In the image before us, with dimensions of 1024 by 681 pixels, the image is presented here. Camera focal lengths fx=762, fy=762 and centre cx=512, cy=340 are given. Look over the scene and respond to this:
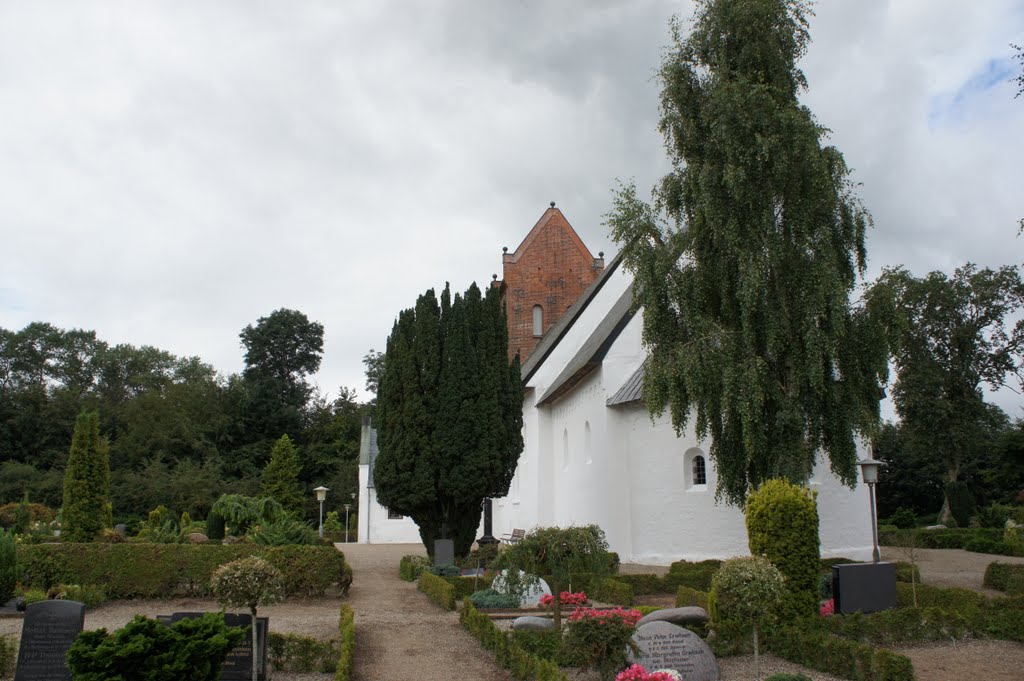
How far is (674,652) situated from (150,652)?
5.31 m

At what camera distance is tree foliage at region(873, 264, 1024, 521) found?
36.8m

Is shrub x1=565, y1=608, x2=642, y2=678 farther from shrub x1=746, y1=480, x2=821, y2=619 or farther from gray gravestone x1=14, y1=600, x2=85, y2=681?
gray gravestone x1=14, y1=600, x2=85, y2=681

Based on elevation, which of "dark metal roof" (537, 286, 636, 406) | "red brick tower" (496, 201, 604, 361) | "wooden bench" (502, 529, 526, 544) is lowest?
"wooden bench" (502, 529, 526, 544)

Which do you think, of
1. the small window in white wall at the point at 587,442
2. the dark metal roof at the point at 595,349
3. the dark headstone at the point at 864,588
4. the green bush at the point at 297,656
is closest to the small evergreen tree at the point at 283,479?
the dark metal roof at the point at 595,349

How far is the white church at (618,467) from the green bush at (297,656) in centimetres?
998

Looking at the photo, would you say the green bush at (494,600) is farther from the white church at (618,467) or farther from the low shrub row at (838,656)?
the white church at (618,467)

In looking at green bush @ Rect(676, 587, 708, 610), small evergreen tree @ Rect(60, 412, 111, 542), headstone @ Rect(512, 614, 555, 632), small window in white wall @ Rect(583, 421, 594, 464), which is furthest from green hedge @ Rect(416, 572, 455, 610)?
small evergreen tree @ Rect(60, 412, 111, 542)

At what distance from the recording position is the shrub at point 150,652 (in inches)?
248

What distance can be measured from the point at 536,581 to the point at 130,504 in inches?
1367

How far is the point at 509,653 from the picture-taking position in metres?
9.10

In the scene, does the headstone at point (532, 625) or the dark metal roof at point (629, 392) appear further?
the dark metal roof at point (629, 392)

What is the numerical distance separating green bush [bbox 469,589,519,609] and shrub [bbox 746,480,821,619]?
4174 millimetres

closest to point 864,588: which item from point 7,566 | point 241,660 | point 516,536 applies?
point 516,536

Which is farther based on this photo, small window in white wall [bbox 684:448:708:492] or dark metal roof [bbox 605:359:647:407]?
dark metal roof [bbox 605:359:647:407]
